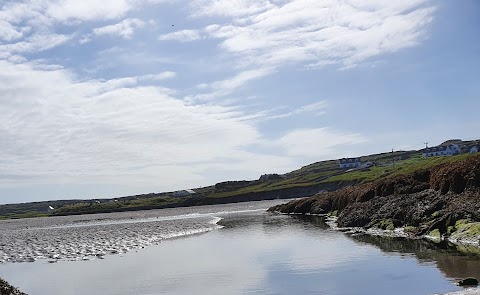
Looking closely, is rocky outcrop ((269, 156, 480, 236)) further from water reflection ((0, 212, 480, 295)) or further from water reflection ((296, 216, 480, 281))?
water reflection ((0, 212, 480, 295))

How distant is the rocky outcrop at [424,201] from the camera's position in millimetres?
40375

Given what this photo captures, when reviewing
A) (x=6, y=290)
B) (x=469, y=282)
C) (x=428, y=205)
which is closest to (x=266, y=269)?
(x=469, y=282)

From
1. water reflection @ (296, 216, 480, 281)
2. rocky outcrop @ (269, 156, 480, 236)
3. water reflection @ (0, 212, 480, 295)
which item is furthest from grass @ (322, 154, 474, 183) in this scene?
water reflection @ (0, 212, 480, 295)

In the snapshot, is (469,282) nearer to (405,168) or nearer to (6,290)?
(6,290)

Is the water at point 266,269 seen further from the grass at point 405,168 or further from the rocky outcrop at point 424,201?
the grass at point 405,168

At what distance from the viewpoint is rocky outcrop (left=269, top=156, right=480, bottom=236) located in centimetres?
4038

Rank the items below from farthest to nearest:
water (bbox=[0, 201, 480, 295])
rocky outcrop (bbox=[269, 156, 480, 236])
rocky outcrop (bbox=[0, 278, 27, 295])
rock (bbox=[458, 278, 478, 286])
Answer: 1. rocky outcrop (bbox=[269, 156, 480, 236])
2. water (bbox=[0, 201, 480, 295])
3. rocky outcrop (bbox=[0, 278, 27, 295])
4. rock (bbox=[458, 278, 478, 286])

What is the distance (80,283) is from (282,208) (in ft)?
229

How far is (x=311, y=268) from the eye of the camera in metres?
29.1

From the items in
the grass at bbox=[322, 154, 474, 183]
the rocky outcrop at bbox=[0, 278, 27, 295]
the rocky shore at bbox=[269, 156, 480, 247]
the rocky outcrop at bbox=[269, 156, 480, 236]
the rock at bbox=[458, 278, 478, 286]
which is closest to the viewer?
the rock at bbox=[458, 278, 478, 286]

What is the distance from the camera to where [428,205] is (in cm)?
4538

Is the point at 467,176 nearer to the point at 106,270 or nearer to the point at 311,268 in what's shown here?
the point at 311,268

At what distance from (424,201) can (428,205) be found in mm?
1461

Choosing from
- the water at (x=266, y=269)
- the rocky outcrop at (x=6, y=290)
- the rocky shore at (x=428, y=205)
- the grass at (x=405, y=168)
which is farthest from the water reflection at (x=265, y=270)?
the grass at (x=405, y=168)
